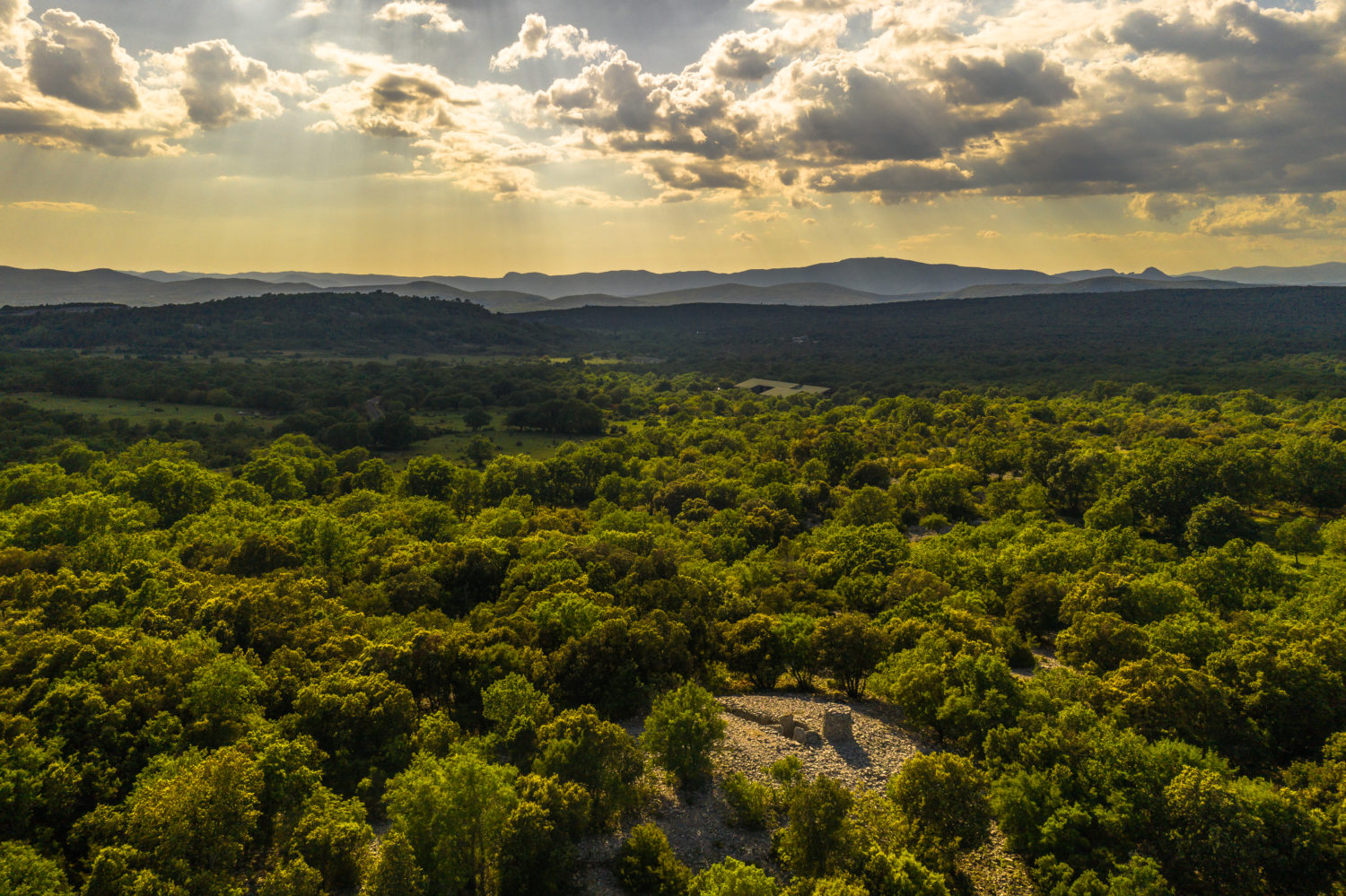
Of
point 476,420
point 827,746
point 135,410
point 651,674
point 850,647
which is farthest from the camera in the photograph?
point 476,420

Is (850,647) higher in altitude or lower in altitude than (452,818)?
lower

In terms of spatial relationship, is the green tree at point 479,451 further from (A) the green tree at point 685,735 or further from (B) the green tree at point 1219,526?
(B) the green tree at point 1219,526

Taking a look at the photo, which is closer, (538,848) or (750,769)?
(538,848)

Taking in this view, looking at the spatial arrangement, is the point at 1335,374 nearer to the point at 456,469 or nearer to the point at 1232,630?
the point at 1232,630

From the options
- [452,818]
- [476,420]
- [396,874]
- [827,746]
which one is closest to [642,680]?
[827,746]

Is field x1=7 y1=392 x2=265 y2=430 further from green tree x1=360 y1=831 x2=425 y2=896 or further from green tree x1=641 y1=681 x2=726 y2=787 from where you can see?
green tree x1=360 y1=831 x2=425 y2=896

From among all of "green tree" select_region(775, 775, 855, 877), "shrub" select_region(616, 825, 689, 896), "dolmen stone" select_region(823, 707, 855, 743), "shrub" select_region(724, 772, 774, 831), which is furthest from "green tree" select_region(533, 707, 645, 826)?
"dolmen stone" select_region(823, 707, 855, 743)

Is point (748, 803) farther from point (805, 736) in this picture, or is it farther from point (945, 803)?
point (945, 803)
